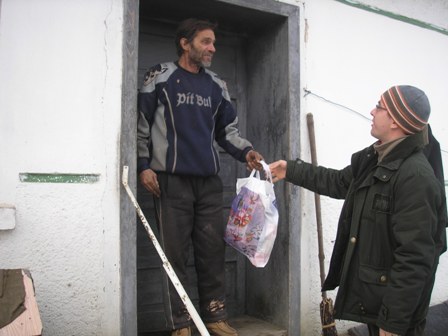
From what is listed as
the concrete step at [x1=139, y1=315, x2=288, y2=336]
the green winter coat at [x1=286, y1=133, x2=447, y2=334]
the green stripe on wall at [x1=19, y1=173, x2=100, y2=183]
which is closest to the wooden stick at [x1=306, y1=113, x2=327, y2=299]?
the concrete step at [x1=139, y1=315, x2=288, y2=336]

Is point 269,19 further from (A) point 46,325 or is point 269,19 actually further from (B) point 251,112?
(A) point 46,325

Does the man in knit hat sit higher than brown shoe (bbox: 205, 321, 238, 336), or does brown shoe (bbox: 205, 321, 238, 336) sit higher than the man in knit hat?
the man in knit hat

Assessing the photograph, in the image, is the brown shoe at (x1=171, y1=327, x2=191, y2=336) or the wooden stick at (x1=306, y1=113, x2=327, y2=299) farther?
the wooden stick at (x1=306, y1=113, x2=327, y2=299)

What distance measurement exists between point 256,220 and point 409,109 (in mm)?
1156

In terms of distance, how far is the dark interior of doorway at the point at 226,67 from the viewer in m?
3.25

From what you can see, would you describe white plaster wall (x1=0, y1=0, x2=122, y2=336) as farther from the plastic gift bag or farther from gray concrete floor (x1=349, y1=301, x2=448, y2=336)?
gray concrete floor (x1=349, y1=301, x2=448, y2=336)

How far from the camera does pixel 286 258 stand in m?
3.30

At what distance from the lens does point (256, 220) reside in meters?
2.80

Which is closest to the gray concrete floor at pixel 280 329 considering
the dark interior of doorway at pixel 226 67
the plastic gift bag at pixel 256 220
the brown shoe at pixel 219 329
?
the dark interior of doorway at pixel 226 67

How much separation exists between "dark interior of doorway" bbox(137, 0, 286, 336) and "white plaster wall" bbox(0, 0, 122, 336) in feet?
1.84

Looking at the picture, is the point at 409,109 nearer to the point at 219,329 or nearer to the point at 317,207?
the point at 317,207

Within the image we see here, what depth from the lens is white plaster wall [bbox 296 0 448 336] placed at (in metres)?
3.42

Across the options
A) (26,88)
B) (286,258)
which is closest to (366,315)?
(286,258)

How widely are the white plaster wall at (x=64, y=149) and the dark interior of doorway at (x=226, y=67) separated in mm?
560
